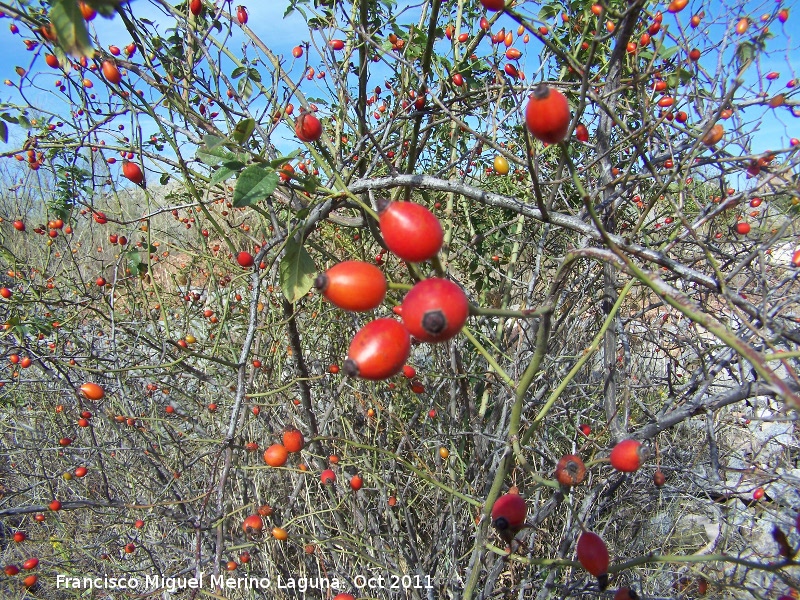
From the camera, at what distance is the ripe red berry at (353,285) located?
0.67 meters

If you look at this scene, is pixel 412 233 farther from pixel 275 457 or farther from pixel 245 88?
pixel 245 88

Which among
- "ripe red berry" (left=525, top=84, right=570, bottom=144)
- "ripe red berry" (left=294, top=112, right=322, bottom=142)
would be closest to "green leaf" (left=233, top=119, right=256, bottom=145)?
"ripe red berry" (left=294, top=112, right=322, bottom=142)

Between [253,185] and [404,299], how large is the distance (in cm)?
46

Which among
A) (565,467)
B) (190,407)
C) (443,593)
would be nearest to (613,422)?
(565,467)

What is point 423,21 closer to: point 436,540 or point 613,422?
point 613,422

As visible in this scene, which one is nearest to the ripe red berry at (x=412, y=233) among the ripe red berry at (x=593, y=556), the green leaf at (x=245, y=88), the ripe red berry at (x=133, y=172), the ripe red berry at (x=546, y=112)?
the ripe red berry at (x=546, y=112)

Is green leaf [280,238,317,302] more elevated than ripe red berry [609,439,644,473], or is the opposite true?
green leaf [280,238,317,302]

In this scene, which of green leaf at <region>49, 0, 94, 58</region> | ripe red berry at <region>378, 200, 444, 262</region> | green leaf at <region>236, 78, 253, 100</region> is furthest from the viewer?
green leaf at <region>236, 78, 253, 100</region>

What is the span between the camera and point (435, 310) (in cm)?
57

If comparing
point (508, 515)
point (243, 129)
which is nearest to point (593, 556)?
point (508, 515)

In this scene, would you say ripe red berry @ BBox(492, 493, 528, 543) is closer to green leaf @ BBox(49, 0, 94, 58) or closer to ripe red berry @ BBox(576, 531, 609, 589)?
ripe red berry @ BBox(576, 531, 609, 589)

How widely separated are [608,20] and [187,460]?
9.44 feet

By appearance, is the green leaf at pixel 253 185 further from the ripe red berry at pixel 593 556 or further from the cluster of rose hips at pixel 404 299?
the ripe red berry at pixel 593 556

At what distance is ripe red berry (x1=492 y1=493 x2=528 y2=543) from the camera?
3.01ft
